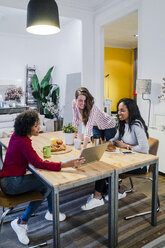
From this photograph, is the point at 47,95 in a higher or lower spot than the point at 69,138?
higher

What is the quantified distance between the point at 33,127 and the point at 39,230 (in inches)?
40.3

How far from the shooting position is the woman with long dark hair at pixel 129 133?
228 cm

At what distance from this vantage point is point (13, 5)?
165 inches

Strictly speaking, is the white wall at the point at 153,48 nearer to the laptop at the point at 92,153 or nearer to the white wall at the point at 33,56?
the laptop at the point at 92,153

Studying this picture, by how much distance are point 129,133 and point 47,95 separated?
194 inches

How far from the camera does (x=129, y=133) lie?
2.46 meters

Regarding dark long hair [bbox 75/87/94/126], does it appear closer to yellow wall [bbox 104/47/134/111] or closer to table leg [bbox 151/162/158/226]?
table leg [bbox 151/162/158/226]

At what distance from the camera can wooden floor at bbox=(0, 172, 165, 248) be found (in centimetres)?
201

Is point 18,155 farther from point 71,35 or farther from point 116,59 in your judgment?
point 116,59

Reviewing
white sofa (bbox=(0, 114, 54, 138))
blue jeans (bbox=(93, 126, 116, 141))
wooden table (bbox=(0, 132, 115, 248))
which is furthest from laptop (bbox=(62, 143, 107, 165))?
white sofa (bbox=(0, 114, 54, 138))

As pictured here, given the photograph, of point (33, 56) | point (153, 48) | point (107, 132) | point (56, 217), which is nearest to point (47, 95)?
point (33, 56)

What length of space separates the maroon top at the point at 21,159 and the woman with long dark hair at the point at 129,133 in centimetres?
86

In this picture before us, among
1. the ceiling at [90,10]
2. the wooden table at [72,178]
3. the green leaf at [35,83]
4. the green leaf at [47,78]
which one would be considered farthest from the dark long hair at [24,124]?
the green leaf at [35,83]

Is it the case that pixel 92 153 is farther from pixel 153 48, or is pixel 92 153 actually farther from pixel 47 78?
pixel 47 78
